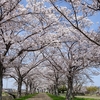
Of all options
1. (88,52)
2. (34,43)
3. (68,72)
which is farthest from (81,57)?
(34,43)

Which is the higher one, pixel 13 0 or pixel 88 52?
pixel 13 0

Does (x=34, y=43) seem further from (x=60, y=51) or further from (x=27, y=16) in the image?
(x=60, y=51)

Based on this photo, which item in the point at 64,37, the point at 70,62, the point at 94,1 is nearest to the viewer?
the point at 94,1

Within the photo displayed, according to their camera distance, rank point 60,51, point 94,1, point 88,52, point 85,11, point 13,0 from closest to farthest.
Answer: point 94,1 → point 85,11 → point 13,0 → point 88,52 → point 60,51

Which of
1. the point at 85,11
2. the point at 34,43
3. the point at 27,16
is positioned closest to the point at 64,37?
the point at 34,43

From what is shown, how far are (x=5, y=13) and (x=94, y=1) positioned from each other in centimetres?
498

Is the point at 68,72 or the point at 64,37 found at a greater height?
the point at 64,37

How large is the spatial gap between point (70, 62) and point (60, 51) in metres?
1.97

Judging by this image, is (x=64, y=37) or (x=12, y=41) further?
(x=64, y=37)

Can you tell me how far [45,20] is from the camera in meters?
12.9

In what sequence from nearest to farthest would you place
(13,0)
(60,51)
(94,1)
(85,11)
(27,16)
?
(94,1), (85,11), (13,0), (27,16), (60,51)

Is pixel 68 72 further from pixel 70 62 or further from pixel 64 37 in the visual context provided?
pixel 64 37

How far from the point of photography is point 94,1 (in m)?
8.72

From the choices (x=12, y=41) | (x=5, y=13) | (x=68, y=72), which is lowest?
(x=68, y=72)
